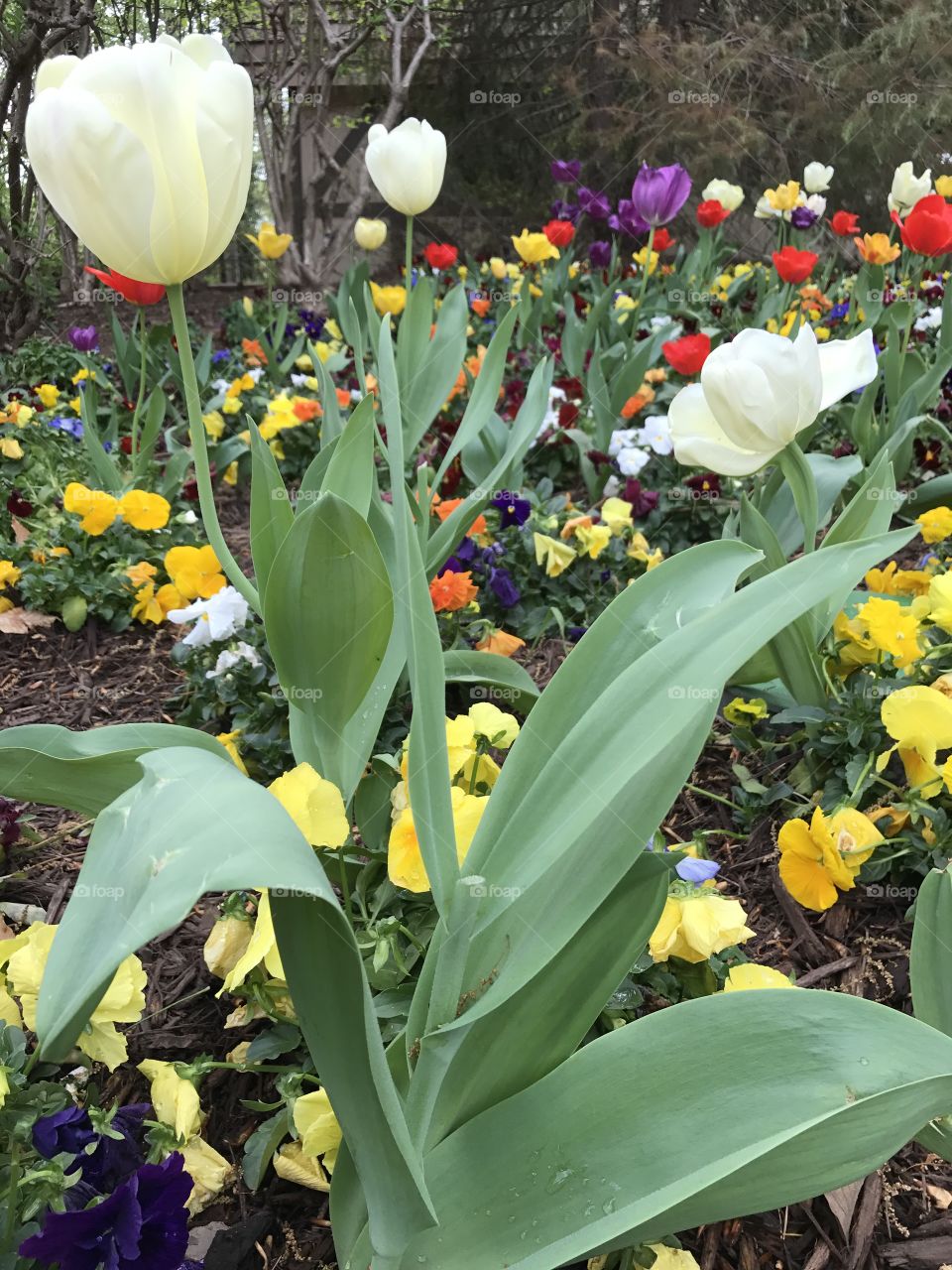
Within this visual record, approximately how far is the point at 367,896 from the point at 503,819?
42 cm

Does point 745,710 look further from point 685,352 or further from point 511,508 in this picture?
point 685,352

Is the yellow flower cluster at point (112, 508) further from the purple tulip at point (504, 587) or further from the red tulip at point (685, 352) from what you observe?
the red tulip at point (685, 352)

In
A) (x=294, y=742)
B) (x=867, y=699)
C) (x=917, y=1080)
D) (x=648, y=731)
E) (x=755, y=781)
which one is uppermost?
(x=648, y=731)

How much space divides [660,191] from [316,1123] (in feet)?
9.25

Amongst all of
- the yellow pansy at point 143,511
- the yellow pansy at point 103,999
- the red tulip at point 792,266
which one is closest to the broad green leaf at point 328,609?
the yellow pansy at point 103,999

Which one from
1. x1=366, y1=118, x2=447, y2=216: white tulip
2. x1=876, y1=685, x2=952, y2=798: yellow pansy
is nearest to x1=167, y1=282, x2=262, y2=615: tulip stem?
x1=876, y1=685, x2=952, y2=798: yellow pansy

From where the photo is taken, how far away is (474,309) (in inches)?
165

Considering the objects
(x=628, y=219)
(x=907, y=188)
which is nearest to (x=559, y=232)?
(x=628, y=219)

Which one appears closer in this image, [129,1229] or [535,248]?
[129,1229]

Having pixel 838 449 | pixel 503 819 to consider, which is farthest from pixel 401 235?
pixel 503 819

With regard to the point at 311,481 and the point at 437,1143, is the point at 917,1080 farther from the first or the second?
the point at 311,481

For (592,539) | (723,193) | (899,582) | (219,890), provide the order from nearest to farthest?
(219,890) → (899,582) → (592,539) → (723,193)

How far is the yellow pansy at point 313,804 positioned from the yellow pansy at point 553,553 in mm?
1237

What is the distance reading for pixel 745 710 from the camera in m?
1.47
